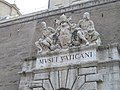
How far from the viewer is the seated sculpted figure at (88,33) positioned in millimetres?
8008

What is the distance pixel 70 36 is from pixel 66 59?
0.81m

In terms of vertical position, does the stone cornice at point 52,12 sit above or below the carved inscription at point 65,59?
above

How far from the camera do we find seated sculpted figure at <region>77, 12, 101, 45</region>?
8.01 metres

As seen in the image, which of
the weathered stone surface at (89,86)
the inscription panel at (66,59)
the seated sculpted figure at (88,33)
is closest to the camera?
the weathered stone surface at (89,86)

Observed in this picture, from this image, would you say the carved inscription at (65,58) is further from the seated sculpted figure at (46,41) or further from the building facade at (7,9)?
the building facade at (7,9)

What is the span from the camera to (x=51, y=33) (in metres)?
8.96

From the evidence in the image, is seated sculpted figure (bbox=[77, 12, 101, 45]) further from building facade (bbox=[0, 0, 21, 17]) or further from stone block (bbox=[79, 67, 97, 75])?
building facade (bbox=[0, 0, 21, 17])

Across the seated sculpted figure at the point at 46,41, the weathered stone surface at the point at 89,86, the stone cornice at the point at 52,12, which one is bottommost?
the weathered stone surface at the point at 89,86

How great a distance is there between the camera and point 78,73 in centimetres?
771

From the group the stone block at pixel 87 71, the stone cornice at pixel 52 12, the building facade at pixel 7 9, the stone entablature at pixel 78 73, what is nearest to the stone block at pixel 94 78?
the stone entablature at pixel 78 73

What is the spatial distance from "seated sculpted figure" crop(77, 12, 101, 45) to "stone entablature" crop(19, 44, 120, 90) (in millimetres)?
275

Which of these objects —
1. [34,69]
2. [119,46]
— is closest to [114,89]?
[119,46]

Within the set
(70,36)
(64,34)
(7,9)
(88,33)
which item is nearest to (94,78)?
(88,33)

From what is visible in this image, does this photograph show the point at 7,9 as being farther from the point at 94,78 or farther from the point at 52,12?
the point at 94,78
